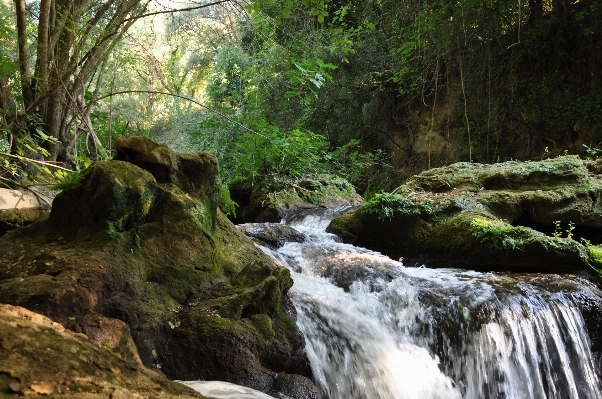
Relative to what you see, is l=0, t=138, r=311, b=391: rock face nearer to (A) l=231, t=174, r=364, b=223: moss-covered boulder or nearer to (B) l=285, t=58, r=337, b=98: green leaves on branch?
(B) l=285, t=58, r=337, b=98: green leaves on branch

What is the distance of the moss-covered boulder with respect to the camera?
9745 mm

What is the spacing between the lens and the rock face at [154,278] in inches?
99.0

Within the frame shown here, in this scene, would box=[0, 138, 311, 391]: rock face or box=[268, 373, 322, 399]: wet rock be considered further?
box=[268, 373, 322, 399]: wet rock

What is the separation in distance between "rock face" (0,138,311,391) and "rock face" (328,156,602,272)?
10.7 ft

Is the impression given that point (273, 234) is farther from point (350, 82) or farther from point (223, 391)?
point (350, 82)

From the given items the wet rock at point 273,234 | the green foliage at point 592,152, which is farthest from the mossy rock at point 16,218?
the green foliage at point 592,152

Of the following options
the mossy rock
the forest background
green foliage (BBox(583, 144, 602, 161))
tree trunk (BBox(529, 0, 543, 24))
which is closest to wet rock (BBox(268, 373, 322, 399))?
the mossy rock

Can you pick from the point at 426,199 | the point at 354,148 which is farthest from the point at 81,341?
the point at 354,148

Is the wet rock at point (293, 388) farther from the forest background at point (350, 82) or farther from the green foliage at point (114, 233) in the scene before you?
the forest background at point (350, 82)

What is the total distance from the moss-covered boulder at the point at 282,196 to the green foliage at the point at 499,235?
4.71 metres

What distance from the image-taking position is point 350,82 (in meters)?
14.0

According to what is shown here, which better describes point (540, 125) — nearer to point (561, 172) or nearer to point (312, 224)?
point (561, 172)

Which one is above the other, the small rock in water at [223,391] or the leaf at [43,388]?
the leaf at [43,388]

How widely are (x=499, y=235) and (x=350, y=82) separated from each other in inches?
378
